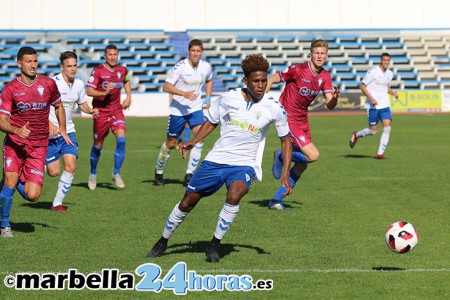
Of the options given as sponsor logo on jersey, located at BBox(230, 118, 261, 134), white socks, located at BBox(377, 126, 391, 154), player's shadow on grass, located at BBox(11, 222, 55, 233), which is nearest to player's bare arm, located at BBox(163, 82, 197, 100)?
player's shadow on grass, located at BBox(11, 222, 55, 233)

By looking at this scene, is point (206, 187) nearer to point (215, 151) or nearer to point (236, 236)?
point (215, 151)

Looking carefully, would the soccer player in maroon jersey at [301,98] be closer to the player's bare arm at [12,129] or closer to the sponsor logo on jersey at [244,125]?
the sponsor logo on jersey at [244,125]

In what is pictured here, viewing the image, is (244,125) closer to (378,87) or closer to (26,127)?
(26,127)

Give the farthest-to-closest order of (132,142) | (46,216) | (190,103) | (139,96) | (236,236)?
(139,96) < (132,142) < (190,103) < (46,216) < (236,236)

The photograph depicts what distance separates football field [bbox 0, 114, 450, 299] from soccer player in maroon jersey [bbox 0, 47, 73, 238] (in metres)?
0.59

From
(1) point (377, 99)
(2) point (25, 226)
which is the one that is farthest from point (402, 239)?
(1) point (377, 99)

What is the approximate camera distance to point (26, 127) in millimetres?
10477

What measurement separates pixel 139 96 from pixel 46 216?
28.2m

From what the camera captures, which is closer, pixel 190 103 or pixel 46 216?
pixel 46 216

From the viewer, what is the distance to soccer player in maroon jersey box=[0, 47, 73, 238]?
10.5 metres

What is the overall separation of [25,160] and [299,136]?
14.1 ft

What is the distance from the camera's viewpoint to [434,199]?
13.9 m
